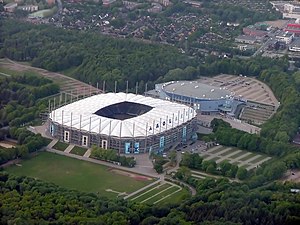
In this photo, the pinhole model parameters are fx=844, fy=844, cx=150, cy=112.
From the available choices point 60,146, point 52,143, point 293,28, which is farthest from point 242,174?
point 293,28

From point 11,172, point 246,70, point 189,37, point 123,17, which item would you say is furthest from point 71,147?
point 123,17

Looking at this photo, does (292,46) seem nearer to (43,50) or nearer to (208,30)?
(208,30)

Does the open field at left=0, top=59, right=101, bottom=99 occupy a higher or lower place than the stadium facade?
lower

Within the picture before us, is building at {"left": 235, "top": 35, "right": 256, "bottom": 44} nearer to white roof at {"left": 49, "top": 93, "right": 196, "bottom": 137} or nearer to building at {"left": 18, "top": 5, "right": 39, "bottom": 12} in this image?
Answer: building at {"left": 18, "top": 5, "right": 39, "bottom": 12}

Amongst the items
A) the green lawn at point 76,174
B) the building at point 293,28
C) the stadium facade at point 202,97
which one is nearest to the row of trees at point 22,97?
the green lawn at point 76,174

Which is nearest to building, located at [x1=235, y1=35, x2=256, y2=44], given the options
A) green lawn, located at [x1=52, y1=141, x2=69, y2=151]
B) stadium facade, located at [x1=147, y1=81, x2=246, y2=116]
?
stadium facade, located at [x1=147, y1=81, x2=246, y2=116]

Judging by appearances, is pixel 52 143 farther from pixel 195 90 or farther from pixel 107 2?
pixel 107 2
